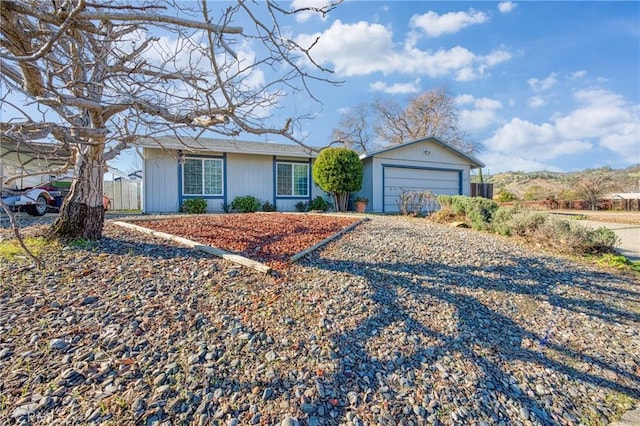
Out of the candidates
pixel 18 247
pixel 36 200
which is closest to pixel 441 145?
pixel 18 247

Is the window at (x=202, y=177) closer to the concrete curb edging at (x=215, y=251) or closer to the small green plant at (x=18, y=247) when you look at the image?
the concrete curb edging at (x=215, y=251)

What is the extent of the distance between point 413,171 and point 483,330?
1120 centimetres

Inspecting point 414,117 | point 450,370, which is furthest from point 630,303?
point 414,117

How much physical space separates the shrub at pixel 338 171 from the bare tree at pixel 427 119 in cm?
1646

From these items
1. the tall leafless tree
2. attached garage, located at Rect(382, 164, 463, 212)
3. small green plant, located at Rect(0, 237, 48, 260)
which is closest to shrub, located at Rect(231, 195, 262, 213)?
attached garage, located at Rect(382, 164, 463, 212)

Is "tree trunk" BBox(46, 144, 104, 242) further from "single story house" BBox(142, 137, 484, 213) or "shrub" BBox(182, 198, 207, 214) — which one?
"shrub" BBox(182, 198, 207, 214)

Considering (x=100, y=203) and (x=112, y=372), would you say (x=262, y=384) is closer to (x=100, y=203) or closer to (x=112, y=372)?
(x=112, y=372)

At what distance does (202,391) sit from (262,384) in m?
0.37

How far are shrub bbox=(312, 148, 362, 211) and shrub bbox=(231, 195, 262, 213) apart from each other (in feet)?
8.81

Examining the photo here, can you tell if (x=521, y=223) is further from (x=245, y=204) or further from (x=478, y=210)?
(x=245, y=204)

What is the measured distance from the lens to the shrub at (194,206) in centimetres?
1063

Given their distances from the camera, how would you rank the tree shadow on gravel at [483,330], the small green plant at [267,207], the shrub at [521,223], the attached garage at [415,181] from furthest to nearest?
the attached garage at [415,181]
the small green plant at [267,207]
the shrub at [521,223]
the tree shadow on gravel at [483,330]

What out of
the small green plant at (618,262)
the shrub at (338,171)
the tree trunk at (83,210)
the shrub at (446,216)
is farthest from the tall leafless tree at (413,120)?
the tree trunk at (83,210)

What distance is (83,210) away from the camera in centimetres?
430
